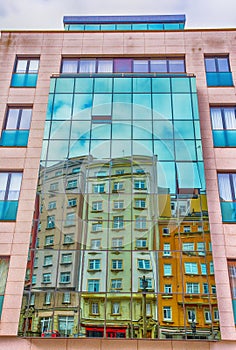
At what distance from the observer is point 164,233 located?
13.1 metres

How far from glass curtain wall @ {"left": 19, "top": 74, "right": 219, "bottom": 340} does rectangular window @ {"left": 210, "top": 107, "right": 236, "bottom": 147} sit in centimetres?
144

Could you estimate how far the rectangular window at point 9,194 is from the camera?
1443 cm

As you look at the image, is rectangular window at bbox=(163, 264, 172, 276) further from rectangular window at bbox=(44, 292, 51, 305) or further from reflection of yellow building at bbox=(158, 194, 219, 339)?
rectangular window at bbox=(44, 292, 51, 305)

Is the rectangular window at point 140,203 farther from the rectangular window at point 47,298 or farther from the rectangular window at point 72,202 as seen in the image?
the rectangular window at point 47,298

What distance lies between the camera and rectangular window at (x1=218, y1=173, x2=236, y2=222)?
1430 centimetres

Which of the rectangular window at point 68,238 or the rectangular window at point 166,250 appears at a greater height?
the rectangular window at point 68,238

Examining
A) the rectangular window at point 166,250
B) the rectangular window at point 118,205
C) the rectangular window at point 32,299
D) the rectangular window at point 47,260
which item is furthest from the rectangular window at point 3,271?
the rectangular window at point 166,250

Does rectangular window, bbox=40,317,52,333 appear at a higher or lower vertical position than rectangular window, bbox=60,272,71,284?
lower

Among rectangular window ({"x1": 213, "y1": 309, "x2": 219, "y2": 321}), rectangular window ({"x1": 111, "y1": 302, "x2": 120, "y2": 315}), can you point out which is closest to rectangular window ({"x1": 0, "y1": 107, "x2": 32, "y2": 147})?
rectangular window ({"x1": 111, "y1": 302, "x2": 120, "y2": 315})

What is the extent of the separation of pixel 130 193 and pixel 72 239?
318 cm

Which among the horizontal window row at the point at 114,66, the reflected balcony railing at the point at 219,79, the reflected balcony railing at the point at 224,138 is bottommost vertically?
the reflected balcony railing at the point at 224,138

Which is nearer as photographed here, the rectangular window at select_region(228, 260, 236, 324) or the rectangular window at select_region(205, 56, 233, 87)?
the rectangular window at select_region(228, 260, 236, 324)

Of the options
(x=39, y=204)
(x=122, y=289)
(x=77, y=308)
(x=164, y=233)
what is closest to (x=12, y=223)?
(x=39, y=204)

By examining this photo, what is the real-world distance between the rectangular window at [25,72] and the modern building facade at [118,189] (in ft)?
0.28
